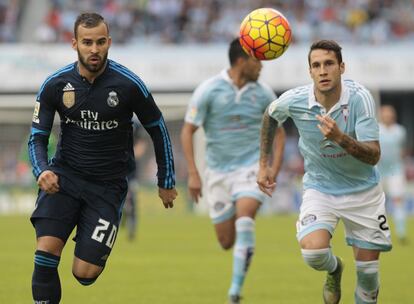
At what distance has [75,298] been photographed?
10766 mm

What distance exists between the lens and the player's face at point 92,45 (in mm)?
7691

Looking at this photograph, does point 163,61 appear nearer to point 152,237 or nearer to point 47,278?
point 152,237

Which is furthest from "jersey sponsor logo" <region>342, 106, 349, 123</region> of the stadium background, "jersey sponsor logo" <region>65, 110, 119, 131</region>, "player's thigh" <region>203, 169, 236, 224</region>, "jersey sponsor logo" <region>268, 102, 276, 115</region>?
the stadium background

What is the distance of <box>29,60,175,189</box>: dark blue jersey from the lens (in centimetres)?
782

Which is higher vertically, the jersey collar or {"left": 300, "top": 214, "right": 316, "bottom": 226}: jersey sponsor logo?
the jersey collar

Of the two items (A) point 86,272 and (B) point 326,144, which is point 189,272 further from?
(A) point 86,272

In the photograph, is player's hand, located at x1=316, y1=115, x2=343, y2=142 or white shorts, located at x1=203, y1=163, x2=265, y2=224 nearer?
player's hand, located at x1=316, y1=115, x2=343, y2=142

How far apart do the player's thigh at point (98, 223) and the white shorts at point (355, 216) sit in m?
1.58

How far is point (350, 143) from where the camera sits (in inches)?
298

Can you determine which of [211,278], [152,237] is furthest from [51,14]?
[211,278]

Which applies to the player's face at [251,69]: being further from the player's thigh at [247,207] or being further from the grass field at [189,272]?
the grass field at [189,272]

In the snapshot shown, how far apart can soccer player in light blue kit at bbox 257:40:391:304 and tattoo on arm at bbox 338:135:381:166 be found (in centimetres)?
18

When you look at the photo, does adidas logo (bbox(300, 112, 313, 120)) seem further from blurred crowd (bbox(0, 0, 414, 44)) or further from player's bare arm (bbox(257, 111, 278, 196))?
blurred crowd (bbox(0, 0, 414, 44))

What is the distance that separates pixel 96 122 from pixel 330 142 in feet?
6.38
